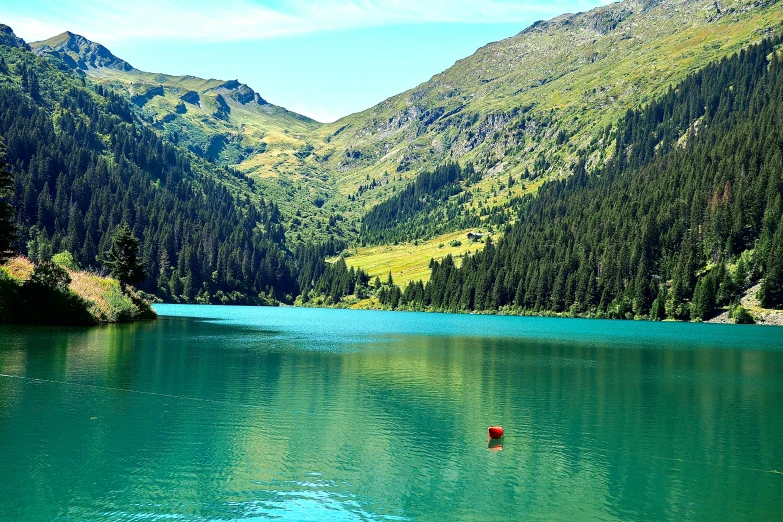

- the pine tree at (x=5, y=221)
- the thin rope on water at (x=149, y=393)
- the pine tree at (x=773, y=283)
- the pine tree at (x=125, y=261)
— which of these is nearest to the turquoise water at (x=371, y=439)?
the thin rope on water at (x=149, y=393)

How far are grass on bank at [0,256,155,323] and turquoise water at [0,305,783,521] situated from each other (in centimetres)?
2288

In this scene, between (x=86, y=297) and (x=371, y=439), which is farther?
(x=86, y=297)

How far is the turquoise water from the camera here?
82.5 feet

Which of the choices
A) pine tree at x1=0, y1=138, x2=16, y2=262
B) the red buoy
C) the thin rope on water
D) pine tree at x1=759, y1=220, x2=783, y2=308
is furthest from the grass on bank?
pine tree at x1=759, y1=220, x2=783, y2=308

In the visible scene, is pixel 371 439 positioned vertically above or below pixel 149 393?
below

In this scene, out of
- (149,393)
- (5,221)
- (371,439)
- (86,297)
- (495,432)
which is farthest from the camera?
(86,297)

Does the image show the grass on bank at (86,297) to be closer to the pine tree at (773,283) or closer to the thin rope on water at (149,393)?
the thin rope on water at (149,393)

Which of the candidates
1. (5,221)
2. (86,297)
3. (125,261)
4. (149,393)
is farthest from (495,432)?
(125,261)

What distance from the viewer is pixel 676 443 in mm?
36562

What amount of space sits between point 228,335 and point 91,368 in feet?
159

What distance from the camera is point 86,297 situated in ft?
316

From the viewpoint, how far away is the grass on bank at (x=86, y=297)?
85.8 metres

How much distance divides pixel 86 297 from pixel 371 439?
253 feet

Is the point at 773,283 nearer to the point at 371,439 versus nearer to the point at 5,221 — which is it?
the point at 371,439
